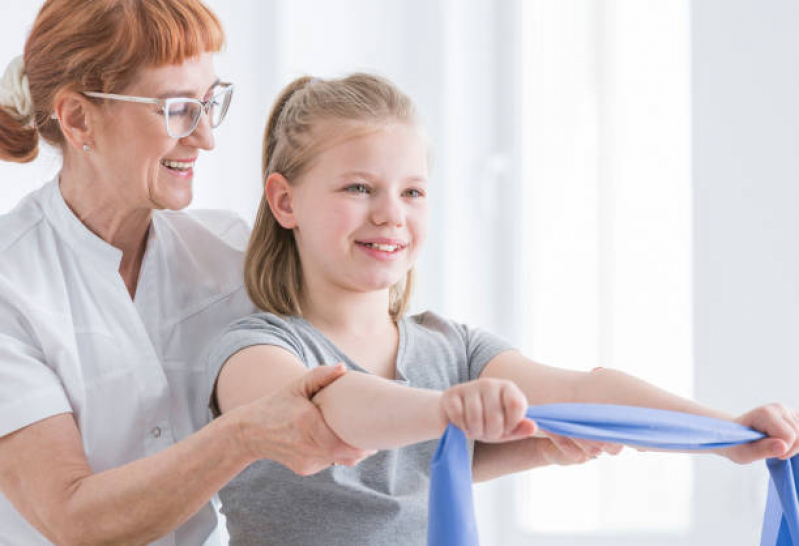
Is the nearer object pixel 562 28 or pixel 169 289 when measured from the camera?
pixel 169 289

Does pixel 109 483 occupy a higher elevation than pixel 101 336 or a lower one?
lower

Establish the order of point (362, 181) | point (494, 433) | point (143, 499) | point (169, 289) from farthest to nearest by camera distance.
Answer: point (169, 289) → point (362, 181) → point (143, 499) → point (494, 433)

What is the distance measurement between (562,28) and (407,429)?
2.23 meters

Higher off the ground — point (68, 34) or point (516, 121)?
point (68, 34)

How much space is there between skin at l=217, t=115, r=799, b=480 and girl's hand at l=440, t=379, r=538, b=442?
26cm

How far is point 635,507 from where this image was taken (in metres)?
2.87

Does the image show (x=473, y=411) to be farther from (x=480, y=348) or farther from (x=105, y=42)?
(x=105, y=42)

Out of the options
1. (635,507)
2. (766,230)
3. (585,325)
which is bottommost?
(635,507)

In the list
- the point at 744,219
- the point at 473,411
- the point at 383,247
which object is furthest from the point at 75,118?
the point at 744,219

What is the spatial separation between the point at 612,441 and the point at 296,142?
704 millimetres

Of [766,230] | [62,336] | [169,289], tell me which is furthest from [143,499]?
[766,230]

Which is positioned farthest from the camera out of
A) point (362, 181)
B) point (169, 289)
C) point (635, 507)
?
point (635, 507)

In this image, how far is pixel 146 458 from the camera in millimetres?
1234

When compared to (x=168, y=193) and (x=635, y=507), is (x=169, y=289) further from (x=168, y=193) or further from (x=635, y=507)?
(x=635, y=507)
